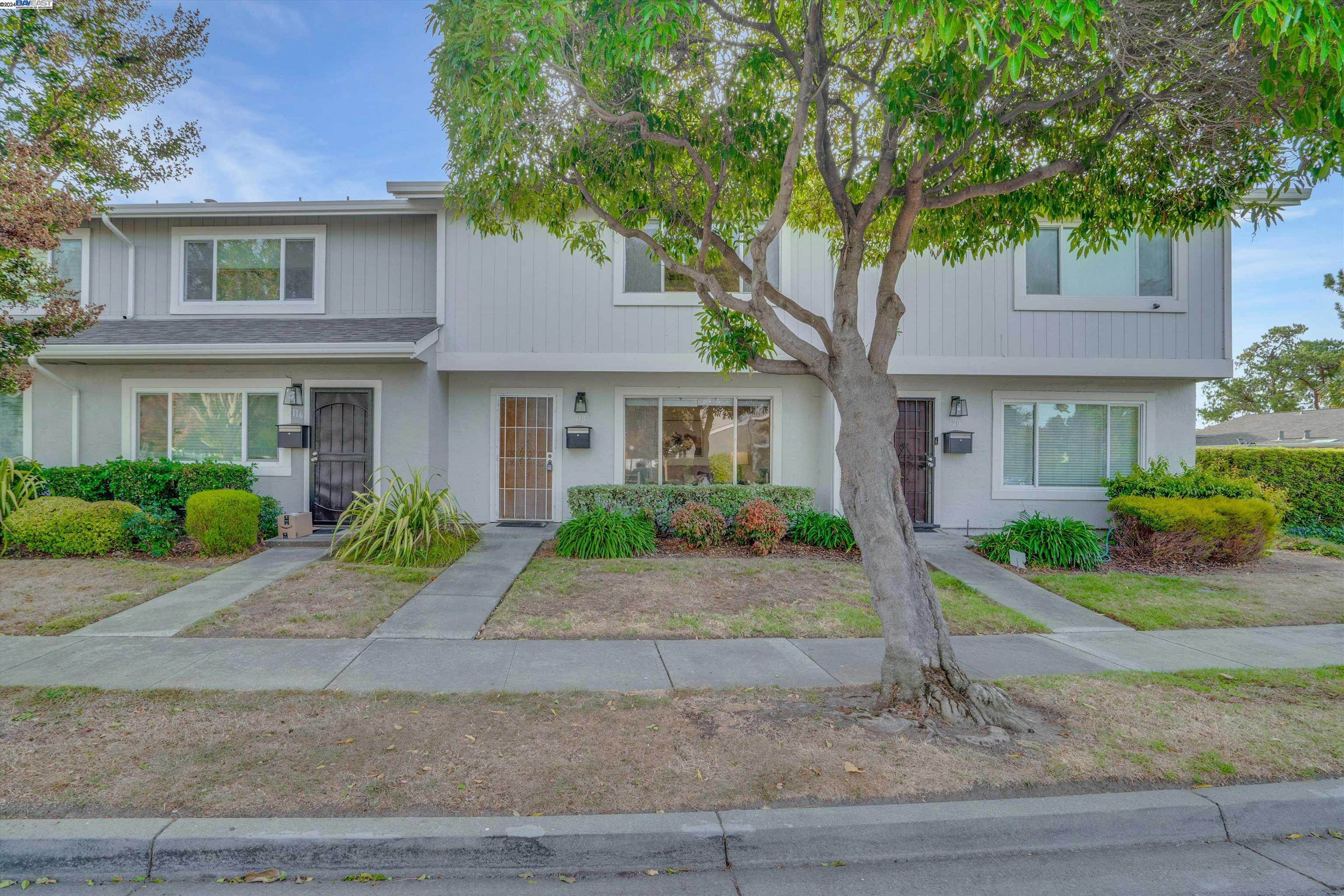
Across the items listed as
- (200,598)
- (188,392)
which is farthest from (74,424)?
(200,598)

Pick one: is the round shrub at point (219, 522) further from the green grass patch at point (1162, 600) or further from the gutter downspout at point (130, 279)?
the green grass patch at point (1162, 600)

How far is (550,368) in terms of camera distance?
10.4 metres

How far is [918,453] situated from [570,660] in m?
7.89

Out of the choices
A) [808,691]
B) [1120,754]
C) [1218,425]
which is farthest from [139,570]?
[1218,425]

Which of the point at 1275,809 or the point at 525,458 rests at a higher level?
the point at 525,458

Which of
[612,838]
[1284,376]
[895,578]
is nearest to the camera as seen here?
[612,838]

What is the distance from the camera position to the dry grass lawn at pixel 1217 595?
21.8ft

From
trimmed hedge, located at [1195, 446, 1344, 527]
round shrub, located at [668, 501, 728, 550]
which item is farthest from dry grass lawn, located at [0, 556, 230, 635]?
trimmed hedge, located at [1195, 446, 1344, 527]

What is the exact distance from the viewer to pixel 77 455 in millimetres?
10516

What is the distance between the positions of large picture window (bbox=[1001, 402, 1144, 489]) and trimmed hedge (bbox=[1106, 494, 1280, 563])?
1870 millimetres

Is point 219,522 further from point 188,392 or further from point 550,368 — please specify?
point 550,368

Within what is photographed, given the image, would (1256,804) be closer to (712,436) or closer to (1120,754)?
(1120,754)

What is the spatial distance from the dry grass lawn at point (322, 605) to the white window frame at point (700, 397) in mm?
3862

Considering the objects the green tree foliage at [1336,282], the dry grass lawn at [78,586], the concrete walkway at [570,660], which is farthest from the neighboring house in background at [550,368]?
the green tree foliage at [1336,282]
